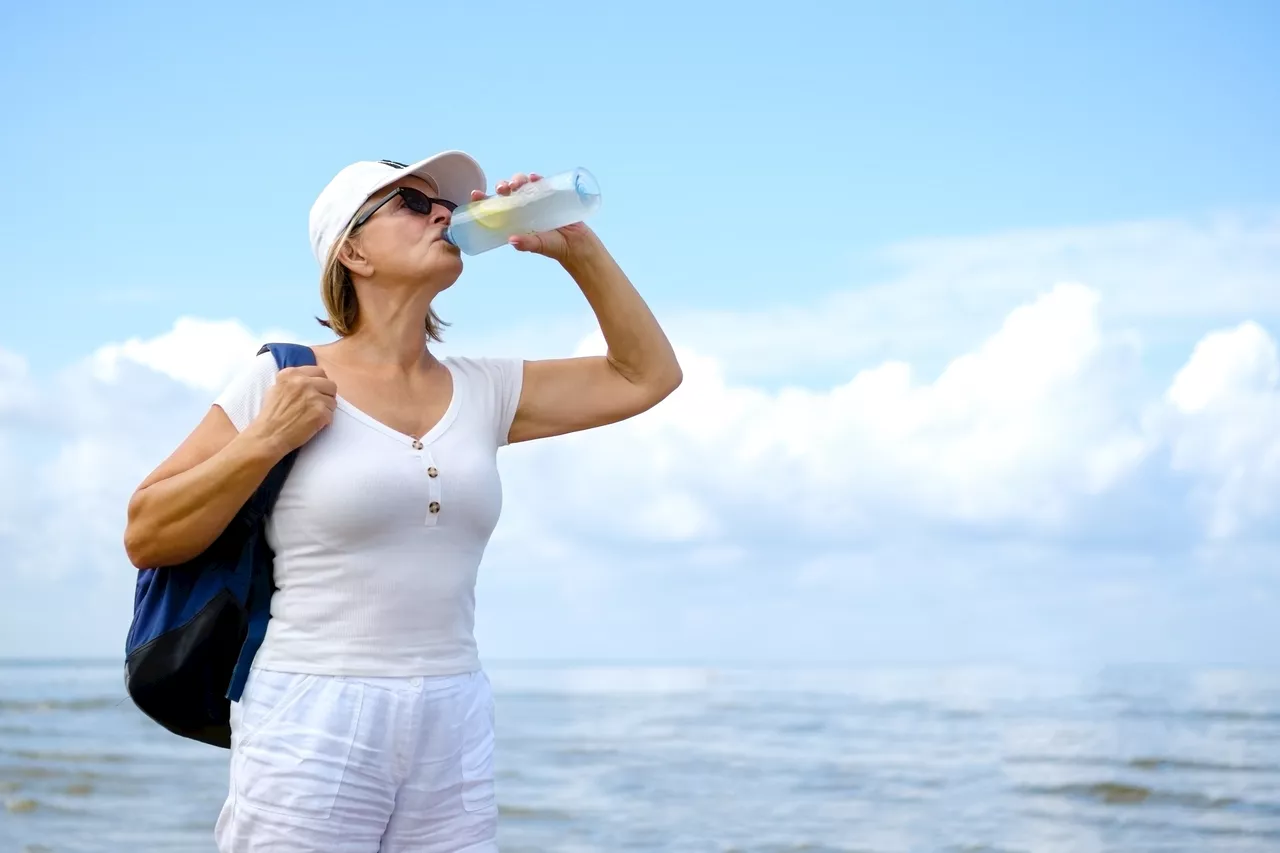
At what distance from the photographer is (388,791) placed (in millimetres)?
2273

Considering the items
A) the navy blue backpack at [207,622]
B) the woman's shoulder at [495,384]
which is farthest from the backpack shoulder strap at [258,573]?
the woman's shoulder at [495,384]

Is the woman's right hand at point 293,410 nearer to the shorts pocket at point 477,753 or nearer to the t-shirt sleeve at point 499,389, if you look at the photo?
the t-shirt sleeve at point 499,389

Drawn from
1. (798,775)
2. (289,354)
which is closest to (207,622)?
(289,354)

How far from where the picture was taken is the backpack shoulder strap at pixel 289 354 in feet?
7.95

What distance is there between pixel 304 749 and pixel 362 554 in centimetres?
33

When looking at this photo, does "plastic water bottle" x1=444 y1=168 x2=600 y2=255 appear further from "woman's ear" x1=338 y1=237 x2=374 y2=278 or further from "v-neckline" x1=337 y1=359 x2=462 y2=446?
"v-neckline" x1=337 y1=359 x2=462 y2=446

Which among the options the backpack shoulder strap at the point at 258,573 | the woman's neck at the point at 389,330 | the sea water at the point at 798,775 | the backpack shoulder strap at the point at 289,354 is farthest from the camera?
the sea water at the point at 798,775

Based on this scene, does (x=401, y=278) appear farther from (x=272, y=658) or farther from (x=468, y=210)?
(x=272, y=658)

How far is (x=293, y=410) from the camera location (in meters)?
2.23

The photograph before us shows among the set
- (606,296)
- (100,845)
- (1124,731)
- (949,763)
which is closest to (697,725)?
(949,763)

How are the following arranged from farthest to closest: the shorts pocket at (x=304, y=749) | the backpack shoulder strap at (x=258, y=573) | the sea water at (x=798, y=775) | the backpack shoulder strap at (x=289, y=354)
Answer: the sea water at (x=798, y=775) → the backpack shoulder strap at (x=289, y=354) → the backpack shoulder strap at (x=258, y=573) → the shorts pocket at (x=304, y=749)

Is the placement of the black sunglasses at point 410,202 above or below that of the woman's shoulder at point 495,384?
above

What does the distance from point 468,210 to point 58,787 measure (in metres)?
9.10

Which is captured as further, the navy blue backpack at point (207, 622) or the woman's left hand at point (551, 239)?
the woman's left hand at point (551, 239)
